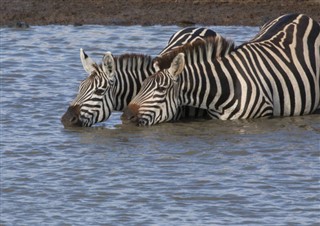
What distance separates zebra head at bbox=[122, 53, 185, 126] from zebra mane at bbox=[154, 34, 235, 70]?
12cm

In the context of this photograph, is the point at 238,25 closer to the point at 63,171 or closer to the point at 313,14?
the point at 313,14

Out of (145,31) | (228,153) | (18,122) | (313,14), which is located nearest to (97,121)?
(18,122)

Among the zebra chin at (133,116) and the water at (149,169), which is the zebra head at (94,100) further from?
the zebra chin at (133,116)

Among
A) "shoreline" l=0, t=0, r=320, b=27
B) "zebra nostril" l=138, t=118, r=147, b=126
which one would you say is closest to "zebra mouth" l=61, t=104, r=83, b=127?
"zebra nostril" l=138, t=118, r=147, b=126

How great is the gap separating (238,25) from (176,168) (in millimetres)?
8535

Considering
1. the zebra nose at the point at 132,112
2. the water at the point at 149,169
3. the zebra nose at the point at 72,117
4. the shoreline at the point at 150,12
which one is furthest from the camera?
the shoreline at the point at 150,12

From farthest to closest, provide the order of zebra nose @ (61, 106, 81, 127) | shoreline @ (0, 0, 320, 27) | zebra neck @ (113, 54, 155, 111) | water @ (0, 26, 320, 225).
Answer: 1. shoreline @ (0, 0, 320, 27)
2. zebra neck @ (113, 54, 155, 111)
3. zebra nose @ (61, 106, 81, 127)
4. water @ (0, 26, 320, 225)

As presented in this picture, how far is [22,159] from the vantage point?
11961mm

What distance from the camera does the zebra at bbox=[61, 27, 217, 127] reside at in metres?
13.1

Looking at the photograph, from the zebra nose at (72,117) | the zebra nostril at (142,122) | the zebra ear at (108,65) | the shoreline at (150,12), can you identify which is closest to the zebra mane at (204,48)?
the zebra ear at (108,65)

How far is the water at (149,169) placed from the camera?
33.1 feet

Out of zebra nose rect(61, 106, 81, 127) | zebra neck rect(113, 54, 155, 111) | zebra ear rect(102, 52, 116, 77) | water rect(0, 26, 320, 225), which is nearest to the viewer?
water rect(0, 26, 320, 225)

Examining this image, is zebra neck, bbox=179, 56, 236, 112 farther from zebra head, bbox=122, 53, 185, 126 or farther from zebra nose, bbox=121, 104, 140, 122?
zebra nose, bbox=121, 104, 140, 122

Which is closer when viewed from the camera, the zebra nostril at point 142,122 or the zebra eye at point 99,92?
the zebra nostril at point 142,122
